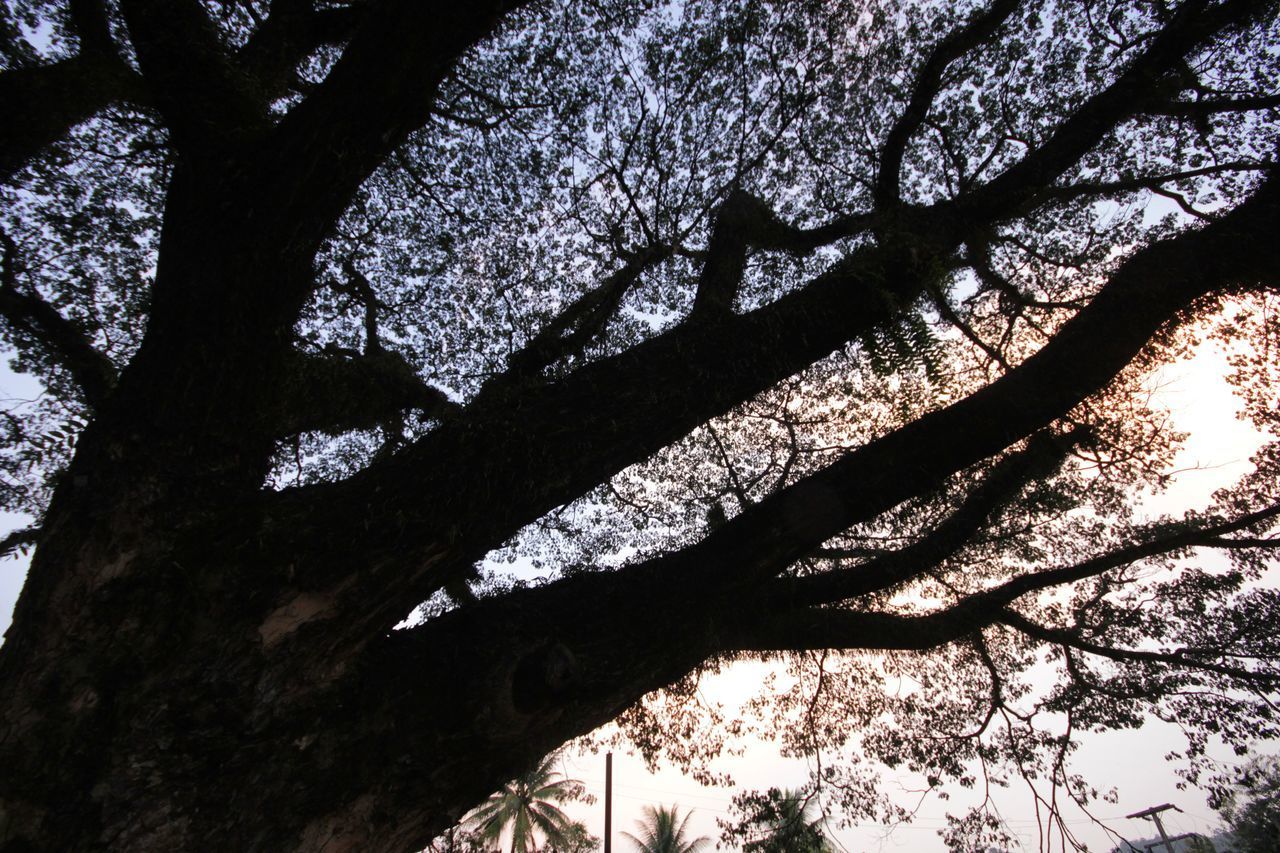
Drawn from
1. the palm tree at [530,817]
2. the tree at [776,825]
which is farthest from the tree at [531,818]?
the tree at [776,825]

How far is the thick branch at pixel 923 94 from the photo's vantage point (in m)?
4.61

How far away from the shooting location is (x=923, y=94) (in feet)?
15.6

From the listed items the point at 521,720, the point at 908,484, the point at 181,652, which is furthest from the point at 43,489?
the point at 908,484

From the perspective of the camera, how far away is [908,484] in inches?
122

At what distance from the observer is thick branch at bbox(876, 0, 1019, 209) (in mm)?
4605

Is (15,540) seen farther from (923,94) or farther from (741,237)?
(923,94)

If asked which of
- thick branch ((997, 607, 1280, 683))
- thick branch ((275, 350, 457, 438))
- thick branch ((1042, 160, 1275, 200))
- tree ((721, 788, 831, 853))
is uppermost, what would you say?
thick branch ((1042, 160, 1275, 200))

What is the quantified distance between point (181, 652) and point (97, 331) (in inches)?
171

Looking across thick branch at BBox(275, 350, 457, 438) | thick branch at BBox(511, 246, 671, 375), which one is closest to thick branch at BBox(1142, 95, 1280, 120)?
thick branch at BBox(511, 246, 671, 375)

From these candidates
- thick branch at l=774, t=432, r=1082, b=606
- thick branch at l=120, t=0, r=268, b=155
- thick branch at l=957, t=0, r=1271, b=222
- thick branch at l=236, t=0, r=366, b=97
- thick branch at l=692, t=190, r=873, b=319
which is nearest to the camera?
thick branch at l=120, t=0, r=268, b=155

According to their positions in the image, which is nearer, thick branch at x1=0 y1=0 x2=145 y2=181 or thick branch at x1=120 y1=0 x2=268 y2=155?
thick branch at x1=120 y1=0 x2=268 y2=155

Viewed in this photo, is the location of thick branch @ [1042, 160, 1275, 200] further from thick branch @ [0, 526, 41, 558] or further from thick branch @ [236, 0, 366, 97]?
thick branch @ [0, 526, 41, 558]

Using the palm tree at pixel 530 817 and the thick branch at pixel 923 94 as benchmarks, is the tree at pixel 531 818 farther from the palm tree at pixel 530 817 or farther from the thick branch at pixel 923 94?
the thick branch at pixel 923 94

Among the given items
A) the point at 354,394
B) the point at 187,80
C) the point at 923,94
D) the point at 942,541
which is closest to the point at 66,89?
the point at 187,80
